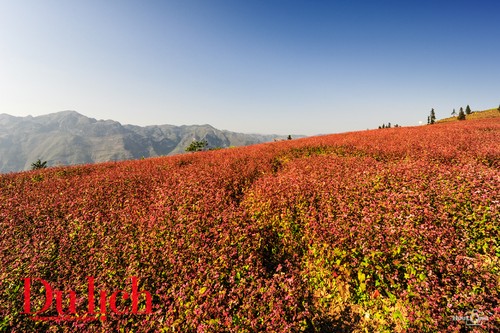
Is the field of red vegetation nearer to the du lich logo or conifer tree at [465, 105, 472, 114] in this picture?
the du lich logo

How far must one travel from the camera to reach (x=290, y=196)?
8.16 m

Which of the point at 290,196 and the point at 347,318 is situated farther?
the point at 290,196

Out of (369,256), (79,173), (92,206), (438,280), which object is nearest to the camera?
(438,280)

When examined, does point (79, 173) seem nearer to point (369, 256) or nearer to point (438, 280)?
point (369, 256)

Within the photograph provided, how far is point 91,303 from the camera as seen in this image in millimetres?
5266

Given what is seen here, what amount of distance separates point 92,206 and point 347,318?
9.73 meters

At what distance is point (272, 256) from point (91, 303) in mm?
4513

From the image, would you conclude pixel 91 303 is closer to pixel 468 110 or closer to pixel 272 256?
pixel 272 256

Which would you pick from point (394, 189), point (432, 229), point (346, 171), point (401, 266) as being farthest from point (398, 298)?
point (346, 171)

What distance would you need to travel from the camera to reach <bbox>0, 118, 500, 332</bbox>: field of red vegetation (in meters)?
4.55

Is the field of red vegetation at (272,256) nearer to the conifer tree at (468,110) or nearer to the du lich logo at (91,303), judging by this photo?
the du lich logo at (91,303)

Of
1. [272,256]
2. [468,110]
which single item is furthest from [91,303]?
[468,110]

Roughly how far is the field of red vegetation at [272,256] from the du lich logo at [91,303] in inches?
1.4

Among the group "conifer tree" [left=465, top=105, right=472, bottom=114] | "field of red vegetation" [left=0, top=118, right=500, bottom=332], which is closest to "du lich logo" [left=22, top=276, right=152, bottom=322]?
"field of red vegetation" [left=0, top=118, right=500, bottom=332]
